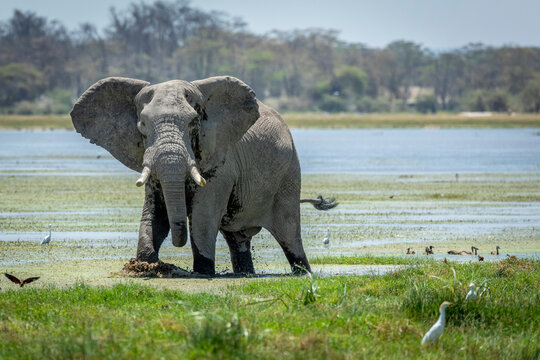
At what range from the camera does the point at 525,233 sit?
16.0m

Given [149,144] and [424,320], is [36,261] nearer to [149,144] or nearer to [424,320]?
[149,144]

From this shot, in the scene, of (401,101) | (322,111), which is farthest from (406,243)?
(401,101)

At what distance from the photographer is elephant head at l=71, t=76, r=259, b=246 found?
927 cm

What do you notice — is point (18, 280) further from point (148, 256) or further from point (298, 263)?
point (298, 263)

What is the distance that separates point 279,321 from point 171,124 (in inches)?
112

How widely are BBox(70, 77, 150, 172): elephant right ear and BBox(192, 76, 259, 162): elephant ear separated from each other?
0.71 meters

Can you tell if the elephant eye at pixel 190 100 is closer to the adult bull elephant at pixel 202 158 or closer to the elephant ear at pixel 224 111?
the adult bull elephant at pixel 202 158

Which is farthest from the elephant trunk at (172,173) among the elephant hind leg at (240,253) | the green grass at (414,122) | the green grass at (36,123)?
the green grass at (414,122)

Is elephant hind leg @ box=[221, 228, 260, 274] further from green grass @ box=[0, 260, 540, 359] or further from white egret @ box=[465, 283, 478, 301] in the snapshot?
white egret @ box=[465, 283, 478, 301]

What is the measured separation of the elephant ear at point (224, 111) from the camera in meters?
10.4

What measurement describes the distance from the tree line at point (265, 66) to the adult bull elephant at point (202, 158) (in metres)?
86.4

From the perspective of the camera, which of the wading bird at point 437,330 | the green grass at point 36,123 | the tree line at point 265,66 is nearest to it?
the wading bird at point 437,330

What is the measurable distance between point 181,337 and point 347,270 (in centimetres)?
532

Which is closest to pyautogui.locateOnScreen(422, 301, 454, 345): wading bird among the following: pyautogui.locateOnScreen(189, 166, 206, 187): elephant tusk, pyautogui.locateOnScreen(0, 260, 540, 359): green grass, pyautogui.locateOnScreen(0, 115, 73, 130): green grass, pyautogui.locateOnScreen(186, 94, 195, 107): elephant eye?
pyautogui.locateOnScreen(0, 260, 540, 359): green grass
